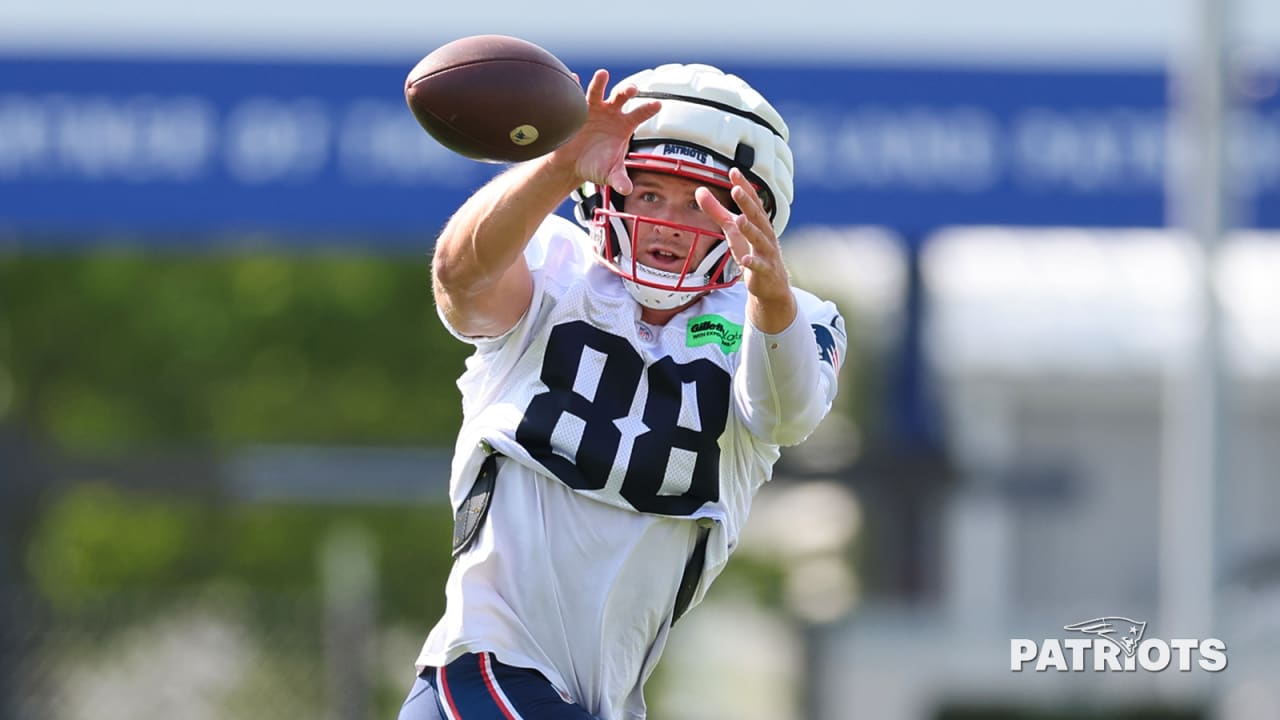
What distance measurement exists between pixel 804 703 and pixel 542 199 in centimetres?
502

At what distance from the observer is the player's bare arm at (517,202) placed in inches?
126

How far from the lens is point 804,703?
25.7ft

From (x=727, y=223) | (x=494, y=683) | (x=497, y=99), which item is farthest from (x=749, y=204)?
(x=494, y=683)

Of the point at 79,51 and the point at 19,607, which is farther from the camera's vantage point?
the point at 79,51

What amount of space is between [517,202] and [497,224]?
51 millimetres

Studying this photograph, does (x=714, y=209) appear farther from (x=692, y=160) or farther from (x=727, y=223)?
(x=692, y=160)

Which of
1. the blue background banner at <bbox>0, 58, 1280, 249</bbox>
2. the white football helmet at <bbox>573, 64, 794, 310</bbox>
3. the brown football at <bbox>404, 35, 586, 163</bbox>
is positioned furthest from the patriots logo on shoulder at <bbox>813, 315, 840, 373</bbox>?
the blue background banner at <bbox>0, 58, 1280, 249</bbox>

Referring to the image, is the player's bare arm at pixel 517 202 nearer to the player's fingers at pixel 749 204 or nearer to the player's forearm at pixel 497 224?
the player's forearm at pixel 497 224

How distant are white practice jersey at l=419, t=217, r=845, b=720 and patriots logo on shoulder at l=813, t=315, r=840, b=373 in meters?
0.03

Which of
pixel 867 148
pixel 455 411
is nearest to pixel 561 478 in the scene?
pixel 867 148

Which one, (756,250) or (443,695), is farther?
(443,695)

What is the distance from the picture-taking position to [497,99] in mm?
3250

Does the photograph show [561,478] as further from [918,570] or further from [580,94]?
[918,570]

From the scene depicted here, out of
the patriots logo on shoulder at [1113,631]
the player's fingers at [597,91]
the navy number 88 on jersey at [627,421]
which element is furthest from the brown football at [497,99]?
the patriots logo on shoulder at [1113,631]
